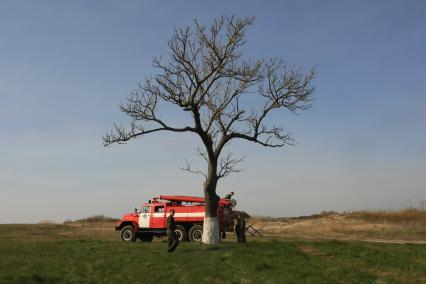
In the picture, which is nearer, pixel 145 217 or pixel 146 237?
pixel 145 217

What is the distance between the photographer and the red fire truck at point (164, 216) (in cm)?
3080

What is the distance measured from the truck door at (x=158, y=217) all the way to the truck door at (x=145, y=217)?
337 mm

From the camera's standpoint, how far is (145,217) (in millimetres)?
32000

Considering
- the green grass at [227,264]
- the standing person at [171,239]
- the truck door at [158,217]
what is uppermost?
the truck door at [158,217]

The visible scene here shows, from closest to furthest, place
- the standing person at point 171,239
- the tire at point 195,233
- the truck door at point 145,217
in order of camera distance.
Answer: the standing person at point 171,239
the tire at point 195,233
the truck door at point 145,217

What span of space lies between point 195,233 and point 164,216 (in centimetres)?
254

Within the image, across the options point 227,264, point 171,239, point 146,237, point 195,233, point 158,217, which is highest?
point 158,217

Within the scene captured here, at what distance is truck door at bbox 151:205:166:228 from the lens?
31.5 m

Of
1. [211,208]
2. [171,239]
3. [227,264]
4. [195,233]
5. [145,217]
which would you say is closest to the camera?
[227,264]

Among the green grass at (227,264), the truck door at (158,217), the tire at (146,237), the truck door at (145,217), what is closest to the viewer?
the green grass at (227,264)

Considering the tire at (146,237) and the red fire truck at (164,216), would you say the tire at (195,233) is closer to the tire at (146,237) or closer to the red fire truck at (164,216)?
the red fire truck at (164,216)

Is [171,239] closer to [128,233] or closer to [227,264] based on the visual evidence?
[227,264]

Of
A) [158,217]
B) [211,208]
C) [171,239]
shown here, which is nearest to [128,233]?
[158,217]

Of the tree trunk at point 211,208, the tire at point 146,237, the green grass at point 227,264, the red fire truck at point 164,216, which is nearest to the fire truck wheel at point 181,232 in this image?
the red fire truck at point 164,216
